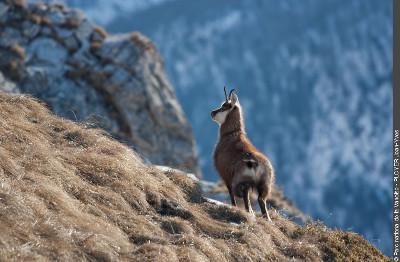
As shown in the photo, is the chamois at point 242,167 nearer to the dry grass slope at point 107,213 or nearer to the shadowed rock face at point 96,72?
the dry grass slope at point 107,213

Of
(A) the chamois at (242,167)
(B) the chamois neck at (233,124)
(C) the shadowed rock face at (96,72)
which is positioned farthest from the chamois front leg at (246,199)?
(C) the shadowed rock face at (96,72)

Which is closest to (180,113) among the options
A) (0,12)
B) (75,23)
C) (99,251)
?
(75,23)

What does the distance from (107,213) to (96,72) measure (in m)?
22.1

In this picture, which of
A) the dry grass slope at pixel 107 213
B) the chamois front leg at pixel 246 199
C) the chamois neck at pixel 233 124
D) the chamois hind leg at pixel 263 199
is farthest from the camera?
the chamois neck at pixel 233 124

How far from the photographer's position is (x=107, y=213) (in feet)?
36.6

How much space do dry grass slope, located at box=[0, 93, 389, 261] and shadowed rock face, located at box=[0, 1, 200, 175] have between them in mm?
16959

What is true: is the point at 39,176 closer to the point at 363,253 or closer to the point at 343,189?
the point at 363,253

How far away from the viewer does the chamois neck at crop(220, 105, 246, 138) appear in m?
15.7

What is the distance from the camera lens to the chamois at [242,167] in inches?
538

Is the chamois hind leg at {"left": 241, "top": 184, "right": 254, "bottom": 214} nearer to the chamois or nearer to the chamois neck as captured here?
the chamois

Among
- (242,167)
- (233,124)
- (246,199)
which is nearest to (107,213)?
(246,199)

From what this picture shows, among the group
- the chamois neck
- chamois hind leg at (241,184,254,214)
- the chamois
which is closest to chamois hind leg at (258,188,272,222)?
the chamois

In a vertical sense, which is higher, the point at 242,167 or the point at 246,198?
the point at 242,167

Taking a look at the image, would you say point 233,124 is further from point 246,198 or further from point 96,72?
point 96,72
